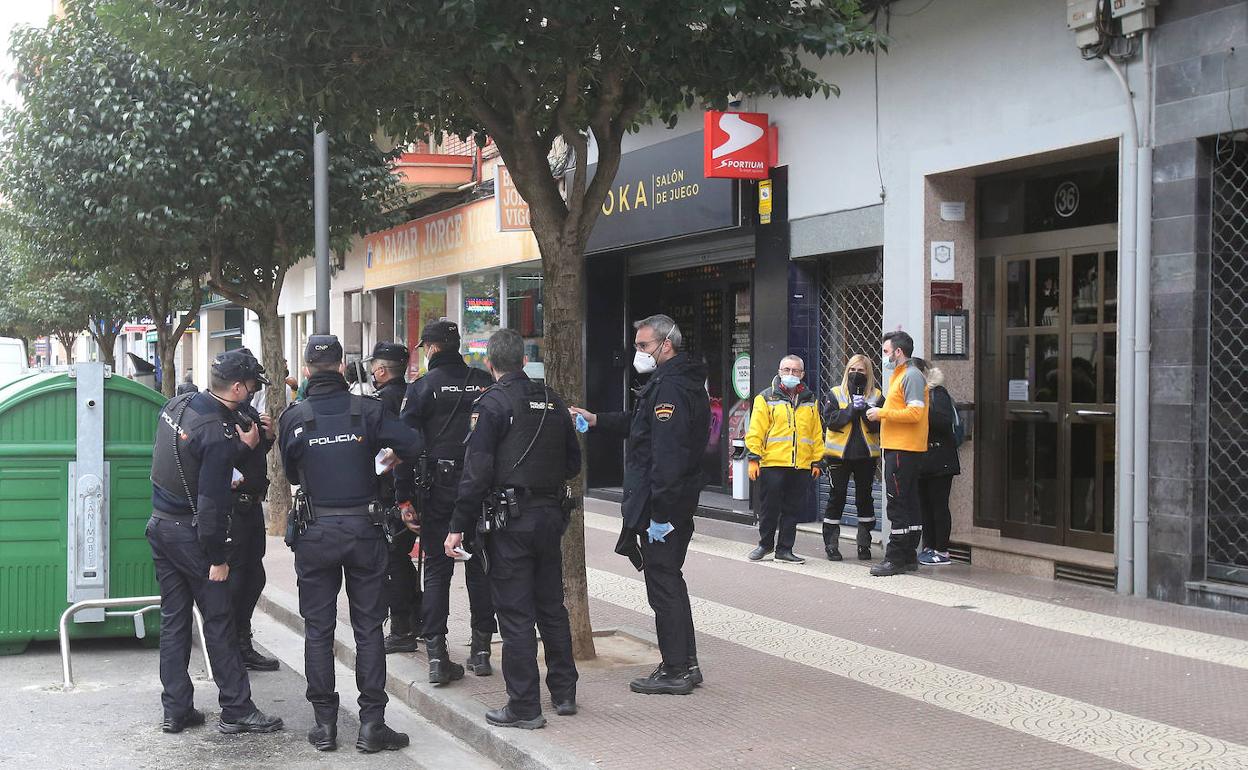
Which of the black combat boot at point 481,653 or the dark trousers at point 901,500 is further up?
the dark trousers at point 901,500

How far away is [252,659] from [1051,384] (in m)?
6.42

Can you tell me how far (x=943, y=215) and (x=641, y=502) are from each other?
18.2ft

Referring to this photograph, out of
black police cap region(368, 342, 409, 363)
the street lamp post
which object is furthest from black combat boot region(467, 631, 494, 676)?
the street lamp post

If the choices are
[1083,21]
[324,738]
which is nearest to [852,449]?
[1083,21]

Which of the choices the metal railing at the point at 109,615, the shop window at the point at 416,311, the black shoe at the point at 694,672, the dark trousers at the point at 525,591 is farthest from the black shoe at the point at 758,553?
the shop window at the point at 416,311

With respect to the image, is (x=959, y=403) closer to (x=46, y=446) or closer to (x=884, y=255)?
(x=884, y=255)

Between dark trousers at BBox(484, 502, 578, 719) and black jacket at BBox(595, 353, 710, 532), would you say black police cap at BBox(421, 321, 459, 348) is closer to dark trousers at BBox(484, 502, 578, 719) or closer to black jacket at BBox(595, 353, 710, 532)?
black jacket at BBox(595, 353, 710, 532)

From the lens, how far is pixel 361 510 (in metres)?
5.88

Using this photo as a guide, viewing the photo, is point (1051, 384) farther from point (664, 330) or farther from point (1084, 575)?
point (664, 330)

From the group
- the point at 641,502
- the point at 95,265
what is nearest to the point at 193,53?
the point at 641,502

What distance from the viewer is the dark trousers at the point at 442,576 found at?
6891mm

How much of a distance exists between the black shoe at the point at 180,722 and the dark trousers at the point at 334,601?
79 centimetres

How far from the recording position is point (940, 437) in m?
10.2

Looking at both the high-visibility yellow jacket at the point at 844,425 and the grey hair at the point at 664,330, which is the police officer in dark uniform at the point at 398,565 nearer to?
the grey hair at the point at 664,330
